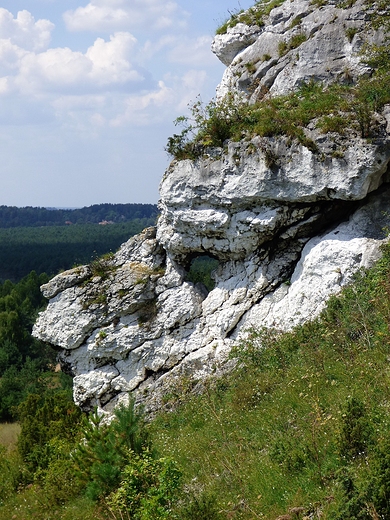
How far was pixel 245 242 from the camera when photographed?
11.1m

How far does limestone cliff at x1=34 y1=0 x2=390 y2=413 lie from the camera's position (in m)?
9.93

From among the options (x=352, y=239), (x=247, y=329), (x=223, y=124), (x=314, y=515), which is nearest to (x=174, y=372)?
(x=247, y=329)

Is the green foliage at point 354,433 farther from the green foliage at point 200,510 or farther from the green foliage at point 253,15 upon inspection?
the green foliage at point 253,15

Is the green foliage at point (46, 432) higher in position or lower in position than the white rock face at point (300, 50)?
lower

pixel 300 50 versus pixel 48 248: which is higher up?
pixel 48 248

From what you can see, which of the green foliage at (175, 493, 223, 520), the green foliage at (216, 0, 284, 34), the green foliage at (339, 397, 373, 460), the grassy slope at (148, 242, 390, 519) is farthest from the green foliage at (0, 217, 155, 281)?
the green foliage at (339, 397, 373, 460)

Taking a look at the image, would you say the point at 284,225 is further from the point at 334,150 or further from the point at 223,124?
the point at 223,124

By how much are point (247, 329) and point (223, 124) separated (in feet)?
14.3

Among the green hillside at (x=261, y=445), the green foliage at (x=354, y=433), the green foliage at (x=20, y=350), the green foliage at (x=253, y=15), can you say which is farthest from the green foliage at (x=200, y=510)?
the green foliage at (x=20, y=350)

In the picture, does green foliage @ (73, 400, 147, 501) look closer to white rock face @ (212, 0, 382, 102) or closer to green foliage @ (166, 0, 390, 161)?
green foliage @ (166, 0, 390, 161)

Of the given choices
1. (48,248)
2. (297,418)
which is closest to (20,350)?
(297,418)

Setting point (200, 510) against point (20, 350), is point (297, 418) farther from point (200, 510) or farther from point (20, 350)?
point (20, 350)

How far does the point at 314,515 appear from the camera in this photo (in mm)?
4746

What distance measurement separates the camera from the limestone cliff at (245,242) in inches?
391
